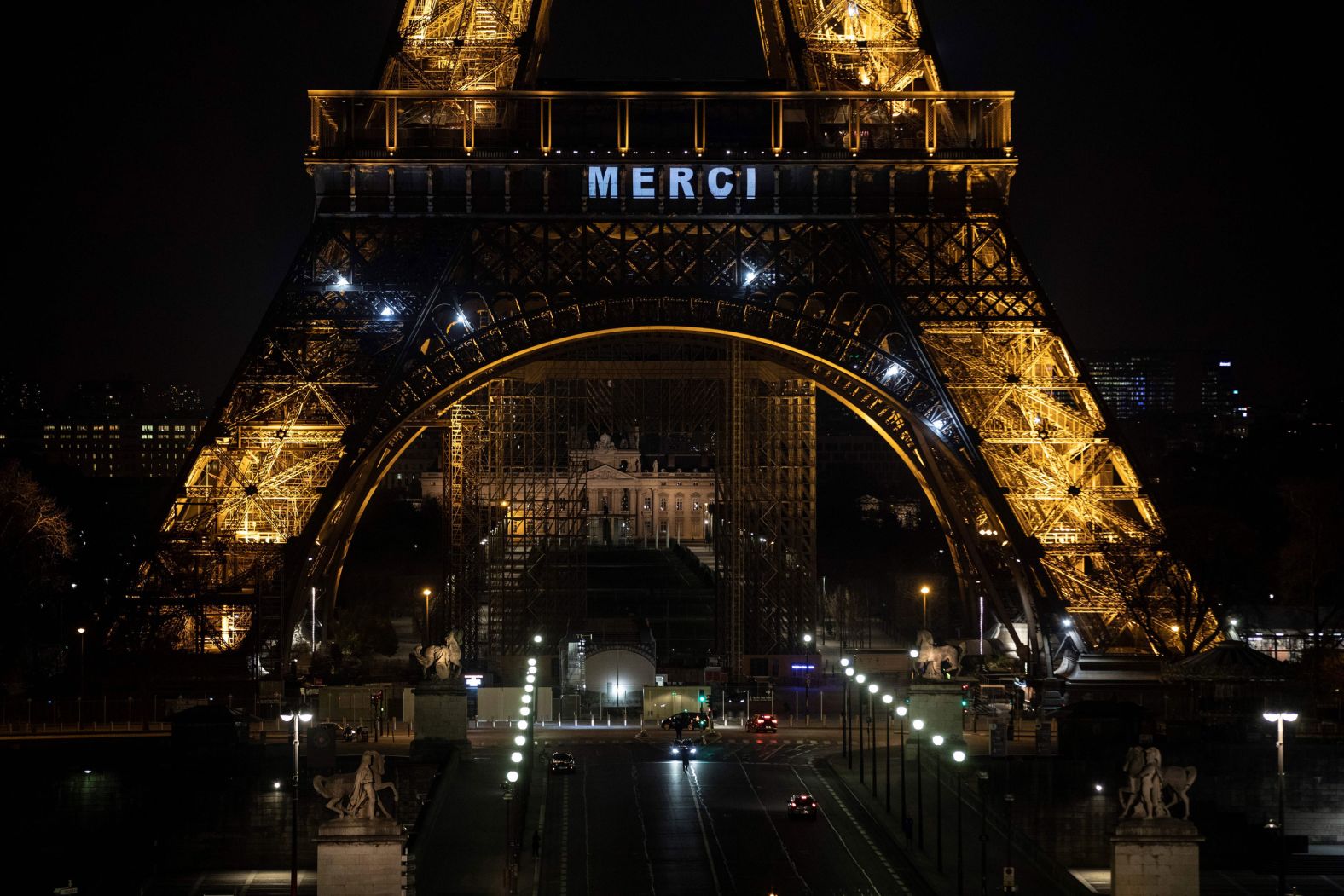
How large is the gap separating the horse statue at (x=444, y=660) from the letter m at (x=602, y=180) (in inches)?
558

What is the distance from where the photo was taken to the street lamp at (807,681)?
81.9 metres

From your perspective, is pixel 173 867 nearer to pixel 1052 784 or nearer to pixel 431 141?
pixel 1052 784

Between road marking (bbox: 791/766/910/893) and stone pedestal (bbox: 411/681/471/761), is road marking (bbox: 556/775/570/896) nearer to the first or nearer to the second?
stone pedestal (bbox: 411/681/471/761)

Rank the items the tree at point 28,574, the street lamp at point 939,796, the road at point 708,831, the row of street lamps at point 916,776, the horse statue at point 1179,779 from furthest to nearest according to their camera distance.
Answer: the tree at point 28,574 < the street lamp at point 939,796 < the row of street lamps at point 916,776 < the road at point 708,831 < the horse statue at point 1179,779

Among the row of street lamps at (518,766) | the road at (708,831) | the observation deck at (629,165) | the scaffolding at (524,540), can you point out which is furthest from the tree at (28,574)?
the road at (708,831)

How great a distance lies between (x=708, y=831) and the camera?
181 feet

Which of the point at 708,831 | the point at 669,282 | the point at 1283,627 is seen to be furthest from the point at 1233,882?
the point at 1283,627

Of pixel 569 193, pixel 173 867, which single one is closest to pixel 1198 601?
pixel 569 193

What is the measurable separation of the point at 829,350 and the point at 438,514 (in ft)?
274

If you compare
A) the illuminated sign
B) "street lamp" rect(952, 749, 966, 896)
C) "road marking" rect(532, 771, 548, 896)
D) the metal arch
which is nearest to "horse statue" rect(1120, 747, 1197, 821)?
"street lamp" rect(952, 749, 966, 896)

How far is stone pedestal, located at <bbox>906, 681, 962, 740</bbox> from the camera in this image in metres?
68.4

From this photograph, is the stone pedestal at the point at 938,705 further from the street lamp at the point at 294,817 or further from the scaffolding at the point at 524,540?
the scaffolding at the point at 524,540

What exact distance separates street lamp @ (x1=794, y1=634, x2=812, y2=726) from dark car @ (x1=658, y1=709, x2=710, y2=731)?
15.3 ft

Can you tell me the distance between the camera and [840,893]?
48.1 m
